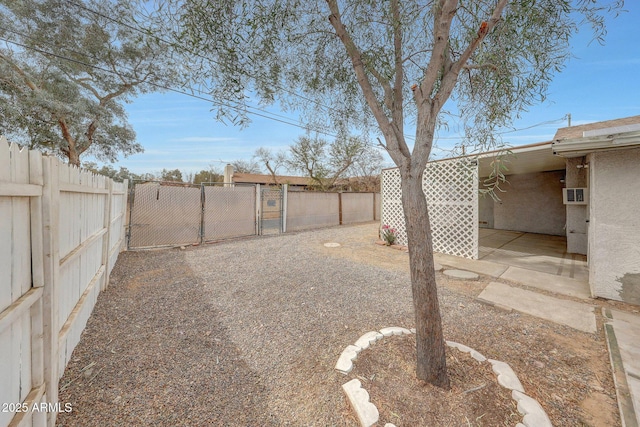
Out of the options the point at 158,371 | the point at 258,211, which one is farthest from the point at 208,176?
the point at 158,371

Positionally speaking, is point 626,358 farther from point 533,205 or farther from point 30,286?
point 533,205

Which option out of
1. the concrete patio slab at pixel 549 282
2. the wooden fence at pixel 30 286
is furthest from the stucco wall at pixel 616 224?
the wooden fence at pixel 30 286

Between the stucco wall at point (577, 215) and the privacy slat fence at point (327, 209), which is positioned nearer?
the stucco wall at point (577, 215)

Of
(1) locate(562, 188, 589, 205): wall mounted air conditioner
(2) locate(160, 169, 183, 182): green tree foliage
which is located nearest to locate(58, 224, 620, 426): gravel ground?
(1) locate(562, 188, 589, 205): wall mounted air conditioner

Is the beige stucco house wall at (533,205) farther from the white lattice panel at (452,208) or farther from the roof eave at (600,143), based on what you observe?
the roof eave at (600,143)

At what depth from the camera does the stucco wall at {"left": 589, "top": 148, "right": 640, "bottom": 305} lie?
2830 millimetres

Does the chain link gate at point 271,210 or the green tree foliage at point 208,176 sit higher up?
the green tree foliage at point 208,176

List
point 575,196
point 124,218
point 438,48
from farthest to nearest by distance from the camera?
point 124,218
point 575,196
point 438,48

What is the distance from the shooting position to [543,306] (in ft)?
9.61

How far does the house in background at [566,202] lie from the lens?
2.85 metres

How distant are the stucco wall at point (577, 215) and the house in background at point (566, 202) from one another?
0.05 ft

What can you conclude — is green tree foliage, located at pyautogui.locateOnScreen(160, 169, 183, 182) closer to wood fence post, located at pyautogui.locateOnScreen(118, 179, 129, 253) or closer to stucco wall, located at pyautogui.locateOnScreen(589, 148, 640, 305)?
wood fence post, located at pyautogui.locateOnScreen(118, 179, 129, 253)

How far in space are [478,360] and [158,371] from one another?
247cm

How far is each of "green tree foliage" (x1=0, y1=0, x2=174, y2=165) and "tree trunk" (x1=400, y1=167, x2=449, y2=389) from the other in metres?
7.32
